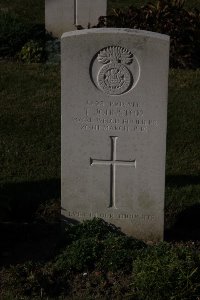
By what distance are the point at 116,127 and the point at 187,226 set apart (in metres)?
1.37

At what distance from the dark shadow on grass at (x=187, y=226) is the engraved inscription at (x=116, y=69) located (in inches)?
57.4

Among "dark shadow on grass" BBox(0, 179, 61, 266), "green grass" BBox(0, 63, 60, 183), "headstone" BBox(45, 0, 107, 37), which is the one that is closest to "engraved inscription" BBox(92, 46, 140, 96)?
"dark shadow on grass" BBox(0, 179, 61, 266)

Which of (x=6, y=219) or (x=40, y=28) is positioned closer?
(x=6, y=219)

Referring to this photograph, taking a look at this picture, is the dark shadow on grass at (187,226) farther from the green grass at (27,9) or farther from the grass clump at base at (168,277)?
the green grass at (27,9)

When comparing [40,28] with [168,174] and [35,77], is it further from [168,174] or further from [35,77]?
[168,174]

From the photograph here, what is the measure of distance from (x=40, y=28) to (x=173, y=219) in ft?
21.9

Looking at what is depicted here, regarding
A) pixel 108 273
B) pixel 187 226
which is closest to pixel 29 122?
pixel 187 226

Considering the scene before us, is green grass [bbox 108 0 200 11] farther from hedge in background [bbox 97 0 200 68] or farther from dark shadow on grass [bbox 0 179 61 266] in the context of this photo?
dark shadow on grass [bbox 0 179 61 266]

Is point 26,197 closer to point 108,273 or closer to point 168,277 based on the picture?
point 108,273

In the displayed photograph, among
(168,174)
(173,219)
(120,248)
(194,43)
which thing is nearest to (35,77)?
(194,43)

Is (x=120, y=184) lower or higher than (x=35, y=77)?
lower

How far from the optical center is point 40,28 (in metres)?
13.3

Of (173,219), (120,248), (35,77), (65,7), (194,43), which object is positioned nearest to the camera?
Result: (120,248)

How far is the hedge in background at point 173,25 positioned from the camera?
11.5 m
